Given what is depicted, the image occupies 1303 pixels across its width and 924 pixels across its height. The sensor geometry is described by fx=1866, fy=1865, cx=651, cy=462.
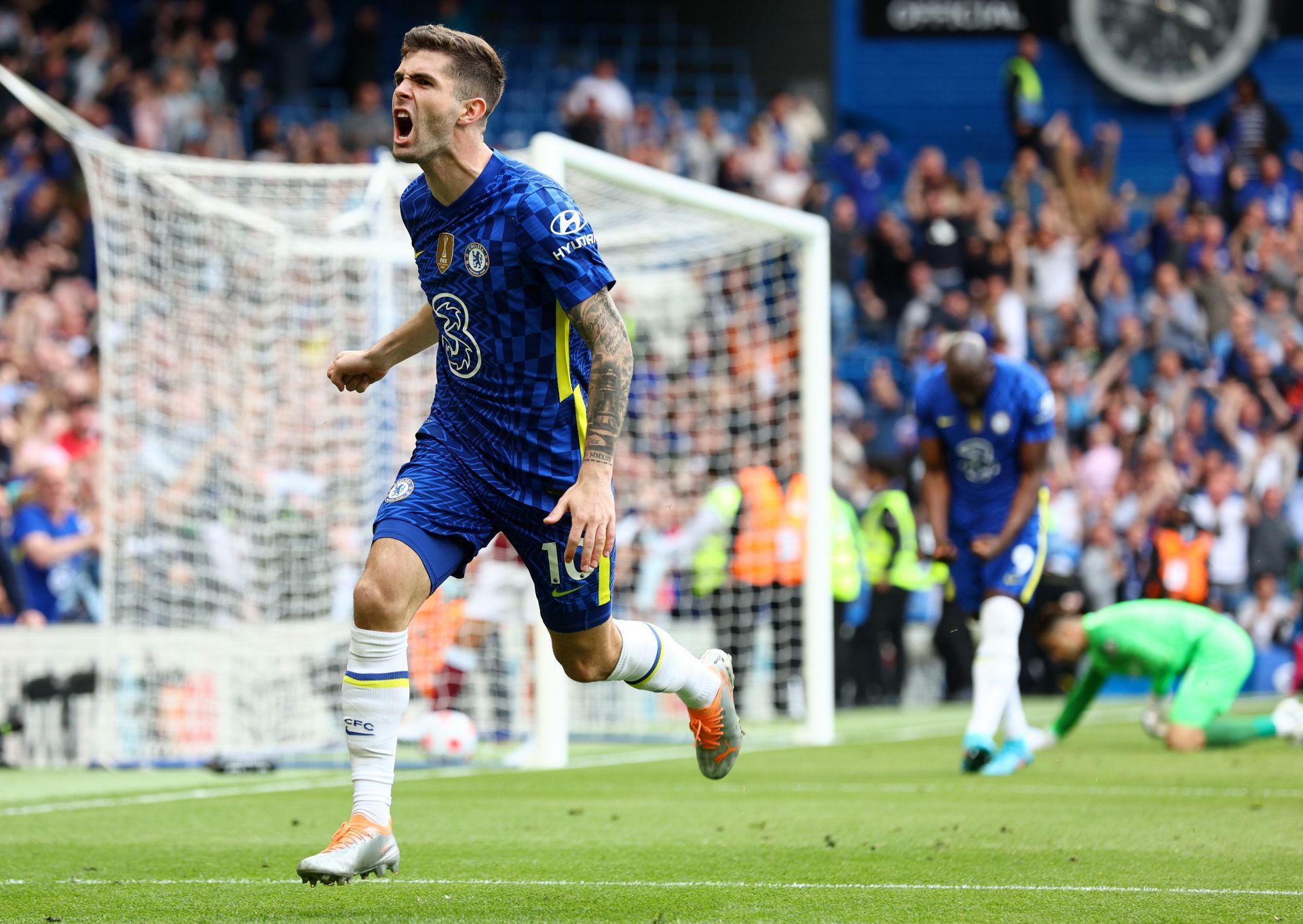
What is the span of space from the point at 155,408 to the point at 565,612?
6.75 metres

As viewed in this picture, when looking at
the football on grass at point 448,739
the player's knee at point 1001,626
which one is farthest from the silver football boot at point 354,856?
the football on grass at point 448,739

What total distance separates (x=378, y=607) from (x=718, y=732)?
1568 millimetres

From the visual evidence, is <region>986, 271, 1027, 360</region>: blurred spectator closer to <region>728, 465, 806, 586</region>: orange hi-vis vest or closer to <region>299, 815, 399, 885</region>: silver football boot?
<region>728, 465, 806, 586</region>: orange hi-vis vest

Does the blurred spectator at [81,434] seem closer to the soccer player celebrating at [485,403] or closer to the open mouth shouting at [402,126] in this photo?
the soccer player celebrating at [485,403]

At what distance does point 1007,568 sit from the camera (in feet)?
30.8

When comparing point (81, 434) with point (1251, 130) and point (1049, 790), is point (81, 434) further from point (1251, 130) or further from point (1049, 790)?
point (1251, 130)

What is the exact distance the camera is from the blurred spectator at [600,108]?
18844mm

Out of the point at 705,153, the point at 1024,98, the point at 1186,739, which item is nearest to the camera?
the point at 1186,739

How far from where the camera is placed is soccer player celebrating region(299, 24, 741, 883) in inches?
194

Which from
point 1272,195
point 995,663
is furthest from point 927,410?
point 1272,195

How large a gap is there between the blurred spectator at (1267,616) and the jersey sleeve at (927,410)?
26.6 ft

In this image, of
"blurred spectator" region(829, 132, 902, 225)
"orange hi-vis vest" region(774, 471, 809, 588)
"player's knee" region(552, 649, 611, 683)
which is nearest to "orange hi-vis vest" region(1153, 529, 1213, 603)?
"orange hi-vis vest" region(774, 471, 809, 588)

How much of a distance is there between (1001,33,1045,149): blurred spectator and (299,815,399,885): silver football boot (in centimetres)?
1799

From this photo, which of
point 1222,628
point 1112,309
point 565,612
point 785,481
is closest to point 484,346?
point 565,612
